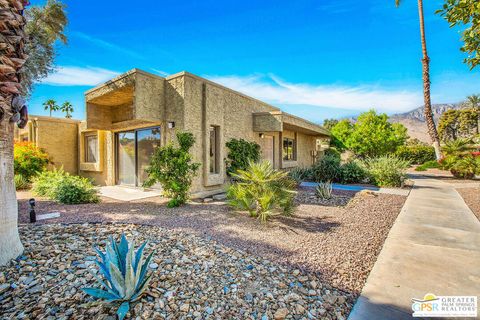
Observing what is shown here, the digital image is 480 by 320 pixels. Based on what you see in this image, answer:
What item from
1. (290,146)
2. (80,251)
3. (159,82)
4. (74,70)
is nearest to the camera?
(80,251)

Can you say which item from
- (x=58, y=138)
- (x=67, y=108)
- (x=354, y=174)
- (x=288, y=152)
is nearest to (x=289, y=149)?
(x=288, y=152)

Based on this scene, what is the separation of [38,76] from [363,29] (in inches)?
666

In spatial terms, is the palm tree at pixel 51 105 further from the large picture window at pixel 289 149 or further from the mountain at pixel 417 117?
the mountain at pixel 417 117

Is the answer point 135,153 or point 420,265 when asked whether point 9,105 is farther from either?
point 135,153

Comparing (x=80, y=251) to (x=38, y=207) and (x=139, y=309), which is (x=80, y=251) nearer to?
(x=139, y=309)

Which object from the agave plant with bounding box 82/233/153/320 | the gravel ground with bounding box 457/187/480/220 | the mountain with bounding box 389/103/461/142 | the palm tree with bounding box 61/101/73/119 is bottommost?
the gravel ground with bounding box 457/187/480/220

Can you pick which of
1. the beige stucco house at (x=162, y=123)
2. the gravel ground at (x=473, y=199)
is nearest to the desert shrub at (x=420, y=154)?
the gravel ground at (x=473, y=199)

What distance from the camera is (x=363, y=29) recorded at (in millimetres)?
13555

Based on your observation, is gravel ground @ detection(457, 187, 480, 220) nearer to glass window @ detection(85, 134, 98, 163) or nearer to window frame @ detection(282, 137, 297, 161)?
window frame @ detection(282, 137, 297, 161)

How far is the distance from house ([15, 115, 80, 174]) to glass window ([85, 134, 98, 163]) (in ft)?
3.35

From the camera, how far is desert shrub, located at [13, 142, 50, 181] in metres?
10.6

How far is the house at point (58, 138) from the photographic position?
40.9 feet

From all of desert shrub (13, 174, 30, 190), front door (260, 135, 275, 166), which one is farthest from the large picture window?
desert shrub (13, 174, 30, 190)

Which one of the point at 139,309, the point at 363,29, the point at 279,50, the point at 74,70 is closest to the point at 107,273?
the point at 139,309
